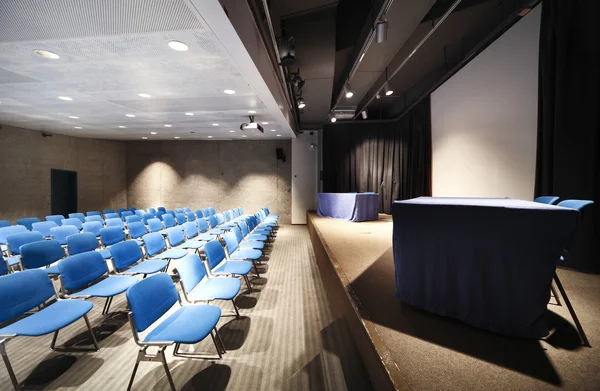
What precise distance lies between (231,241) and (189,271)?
57.0 inches

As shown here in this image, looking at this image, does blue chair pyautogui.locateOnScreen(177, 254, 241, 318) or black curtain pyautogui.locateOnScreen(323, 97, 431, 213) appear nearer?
blue chair pyautogui.locateOnScreen(177, 254, 241, 318)

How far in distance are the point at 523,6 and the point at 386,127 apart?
647 cm

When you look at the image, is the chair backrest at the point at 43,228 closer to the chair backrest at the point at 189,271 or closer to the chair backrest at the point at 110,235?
the chair backrest at the point at 110,235

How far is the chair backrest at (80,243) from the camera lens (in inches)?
142

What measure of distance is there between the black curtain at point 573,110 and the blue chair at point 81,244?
6.23 m

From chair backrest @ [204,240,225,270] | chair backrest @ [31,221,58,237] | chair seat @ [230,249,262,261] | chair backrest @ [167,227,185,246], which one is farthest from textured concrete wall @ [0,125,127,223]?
chair backrest @ [204,240,225,270]

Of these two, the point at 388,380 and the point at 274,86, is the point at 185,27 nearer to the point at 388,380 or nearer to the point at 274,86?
the point at 274,86

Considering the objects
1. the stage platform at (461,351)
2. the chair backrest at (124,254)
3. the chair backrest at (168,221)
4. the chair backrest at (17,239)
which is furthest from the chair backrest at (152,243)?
the stage platform at (461,351)

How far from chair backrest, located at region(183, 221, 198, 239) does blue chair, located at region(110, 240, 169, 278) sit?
153 centimetres

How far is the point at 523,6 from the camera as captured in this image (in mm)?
3553

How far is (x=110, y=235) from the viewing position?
443cm

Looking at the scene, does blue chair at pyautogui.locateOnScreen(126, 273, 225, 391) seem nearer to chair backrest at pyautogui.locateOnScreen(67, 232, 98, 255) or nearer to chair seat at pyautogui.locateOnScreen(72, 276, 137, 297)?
chair seat at pyautogui.locateOnScreen(72, 276, 137, 297)

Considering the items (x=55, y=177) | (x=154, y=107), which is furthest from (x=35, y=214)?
(x=154, y=107)

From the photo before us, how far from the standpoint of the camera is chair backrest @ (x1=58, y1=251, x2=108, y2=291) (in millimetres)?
2555
